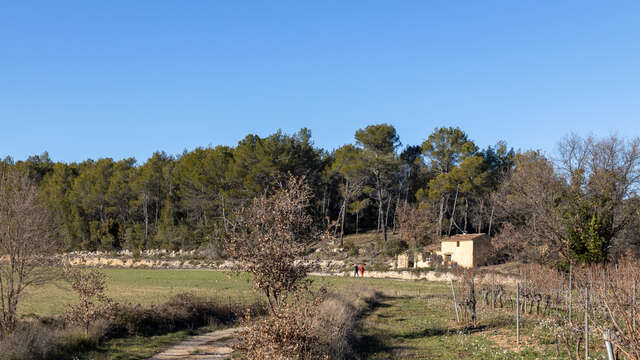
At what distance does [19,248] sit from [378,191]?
57351 millimetres

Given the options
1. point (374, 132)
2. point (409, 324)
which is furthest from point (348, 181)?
point (409, 324)

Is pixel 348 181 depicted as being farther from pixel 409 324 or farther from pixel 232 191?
pixel 409 324

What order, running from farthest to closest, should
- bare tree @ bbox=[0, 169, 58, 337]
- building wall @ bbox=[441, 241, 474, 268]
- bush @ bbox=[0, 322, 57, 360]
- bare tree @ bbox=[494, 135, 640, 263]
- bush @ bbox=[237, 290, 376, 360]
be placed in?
building wall @ bbox=[441, 241, 474, 268] < bare tree @ bbox=[494, 135, 640, 263] < bare tree @ bbox=[0, 169, 58, 337] < bush @ bbox=[0, 322, 57, 360] < bush @ bbox=[237, 290, 376, 360]

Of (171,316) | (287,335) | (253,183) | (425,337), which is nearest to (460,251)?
(253,183)

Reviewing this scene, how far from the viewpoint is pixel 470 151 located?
65.2m

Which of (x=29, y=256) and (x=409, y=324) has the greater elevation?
(x=29, y=256)

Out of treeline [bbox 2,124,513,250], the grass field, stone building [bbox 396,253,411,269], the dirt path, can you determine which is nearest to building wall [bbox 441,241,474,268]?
stone building [bbox 396,253,411,269]

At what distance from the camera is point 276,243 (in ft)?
42.2

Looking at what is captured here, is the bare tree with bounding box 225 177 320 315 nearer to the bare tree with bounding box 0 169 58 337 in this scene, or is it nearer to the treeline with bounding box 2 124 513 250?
the bare tree with bounding box 0 169 58 337

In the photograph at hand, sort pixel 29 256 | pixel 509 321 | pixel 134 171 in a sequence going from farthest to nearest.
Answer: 1. pixel 134 171
2. pixel 509 321
3. pixel 29 256

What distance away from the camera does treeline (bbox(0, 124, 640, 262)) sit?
39656 millimetres

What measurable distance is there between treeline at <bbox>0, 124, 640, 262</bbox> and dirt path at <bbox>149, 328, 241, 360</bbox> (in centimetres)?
1954

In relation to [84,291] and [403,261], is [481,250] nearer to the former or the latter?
[403,261]

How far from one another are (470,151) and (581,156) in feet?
77.9
